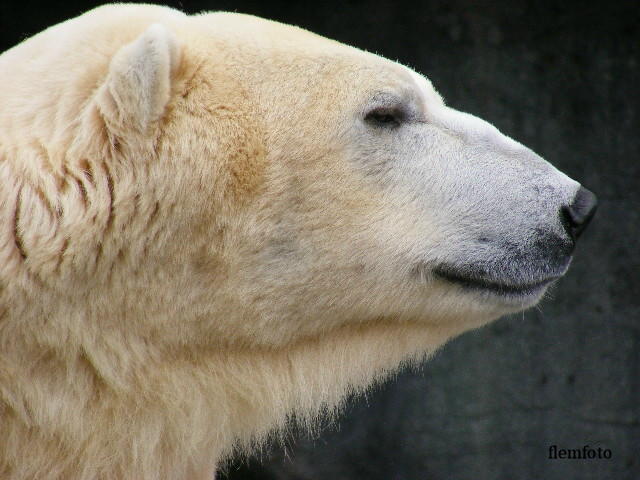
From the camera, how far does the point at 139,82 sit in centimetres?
180

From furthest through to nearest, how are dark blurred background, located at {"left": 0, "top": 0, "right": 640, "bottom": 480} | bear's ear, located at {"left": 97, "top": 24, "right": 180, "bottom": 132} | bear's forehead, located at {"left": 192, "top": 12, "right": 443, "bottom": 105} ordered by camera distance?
dark blurred background, located at {"left": 0, "top": 0, "right": 640, "bottom": 480} < bear's forehead, located at {"left": 192, "top": 12, "right": 443, "bottom": 105} < bear's ear, located at {"left": 97, "top": 24, "right": 180, "bottom": 132}

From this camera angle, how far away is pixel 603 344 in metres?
4.72

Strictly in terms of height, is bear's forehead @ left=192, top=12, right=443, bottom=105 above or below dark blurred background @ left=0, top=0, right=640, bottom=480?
above

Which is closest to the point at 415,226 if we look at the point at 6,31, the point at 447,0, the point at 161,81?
the point at 161,81

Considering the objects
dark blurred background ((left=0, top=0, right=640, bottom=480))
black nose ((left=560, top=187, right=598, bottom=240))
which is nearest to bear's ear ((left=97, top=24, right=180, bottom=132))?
black nose ((left=560, top=187, right=598, bottom=240))

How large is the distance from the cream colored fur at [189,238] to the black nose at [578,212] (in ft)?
0.14

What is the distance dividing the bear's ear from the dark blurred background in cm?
296

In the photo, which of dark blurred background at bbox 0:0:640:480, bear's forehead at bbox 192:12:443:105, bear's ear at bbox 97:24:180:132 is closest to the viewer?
bear's ear at bbox 97:24:180:132

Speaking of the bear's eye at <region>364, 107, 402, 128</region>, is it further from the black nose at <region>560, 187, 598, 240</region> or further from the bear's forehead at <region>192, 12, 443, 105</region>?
the black nose at <region>560, 187, 598, 240</region>

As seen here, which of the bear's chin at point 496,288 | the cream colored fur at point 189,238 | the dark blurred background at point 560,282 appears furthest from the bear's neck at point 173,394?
the dark blurred background at point 560,282

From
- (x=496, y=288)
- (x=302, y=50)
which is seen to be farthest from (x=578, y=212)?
(x=302, y=50)

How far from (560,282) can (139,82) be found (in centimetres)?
346

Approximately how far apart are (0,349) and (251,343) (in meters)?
0.58

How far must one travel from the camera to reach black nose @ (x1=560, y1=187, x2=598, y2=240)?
2094 millimetres
